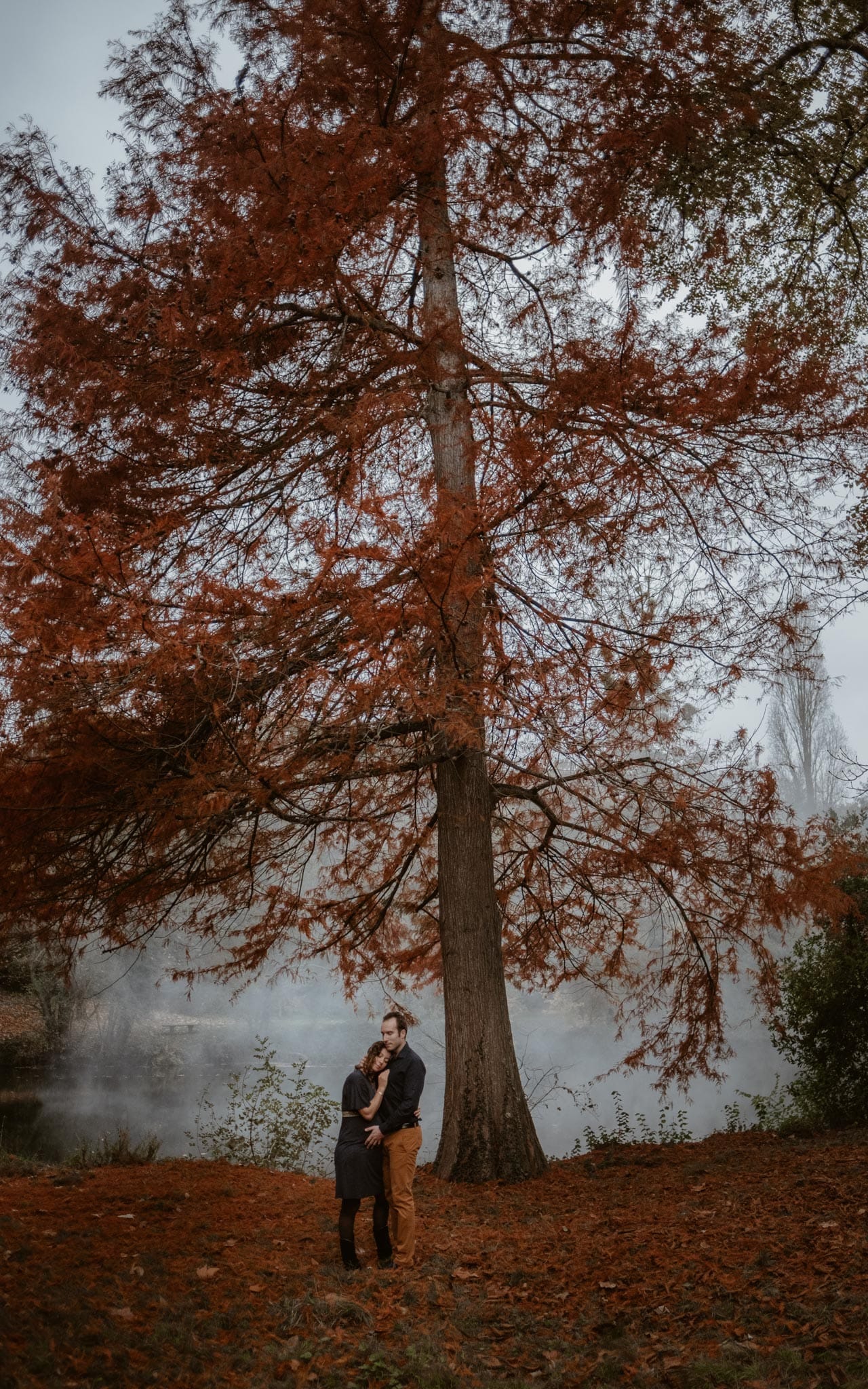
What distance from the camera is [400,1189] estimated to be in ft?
17.7

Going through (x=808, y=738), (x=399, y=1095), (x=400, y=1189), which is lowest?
(x=400, y=1189)

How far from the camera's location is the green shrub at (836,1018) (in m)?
9.55

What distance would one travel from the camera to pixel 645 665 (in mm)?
7191

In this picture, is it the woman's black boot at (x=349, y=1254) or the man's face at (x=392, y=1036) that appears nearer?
the woman's black boot at (x=349, y=1254)

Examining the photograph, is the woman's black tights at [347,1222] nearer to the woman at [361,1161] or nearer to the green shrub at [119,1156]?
the woman at [361,1161]

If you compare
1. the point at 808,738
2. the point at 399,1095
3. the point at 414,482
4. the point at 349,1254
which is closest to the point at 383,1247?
the point at 349,1254

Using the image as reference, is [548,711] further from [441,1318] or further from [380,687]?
[441,1318]

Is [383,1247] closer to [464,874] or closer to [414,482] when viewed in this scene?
[464,874]

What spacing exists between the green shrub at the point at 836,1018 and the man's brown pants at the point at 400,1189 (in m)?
5.24

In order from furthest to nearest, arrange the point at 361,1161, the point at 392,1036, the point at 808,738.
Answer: the point at 808,738
the point at 392,1036
the point at 361,1161

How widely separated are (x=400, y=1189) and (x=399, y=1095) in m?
0.47

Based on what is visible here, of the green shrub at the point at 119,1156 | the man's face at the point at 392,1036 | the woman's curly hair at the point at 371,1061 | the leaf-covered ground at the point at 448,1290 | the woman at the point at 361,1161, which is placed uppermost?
the man's face at the point at 392,1036

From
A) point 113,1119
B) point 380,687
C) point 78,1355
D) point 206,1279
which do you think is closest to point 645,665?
point 380,687

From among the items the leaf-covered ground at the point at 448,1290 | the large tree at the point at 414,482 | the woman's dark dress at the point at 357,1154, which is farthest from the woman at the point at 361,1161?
the large tree at the point at 414,482
